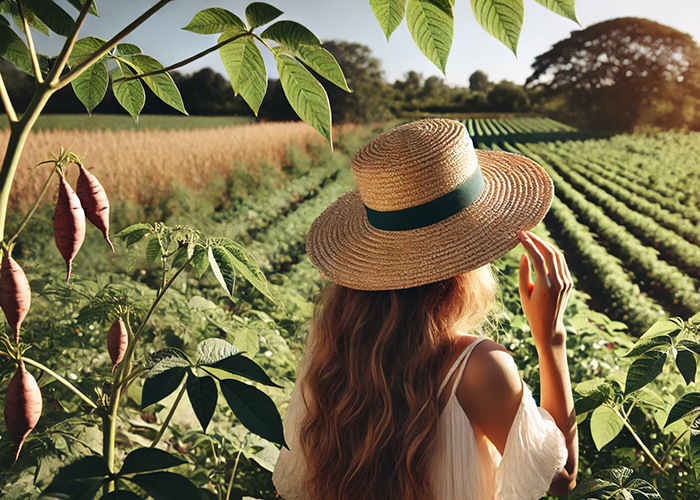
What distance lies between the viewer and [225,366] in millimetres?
659

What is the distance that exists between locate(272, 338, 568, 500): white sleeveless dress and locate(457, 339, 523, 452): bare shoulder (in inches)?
0.5

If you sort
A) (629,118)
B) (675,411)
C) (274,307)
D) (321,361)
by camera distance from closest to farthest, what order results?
(675,411) → (321,361) → (274,307) → (629,118)

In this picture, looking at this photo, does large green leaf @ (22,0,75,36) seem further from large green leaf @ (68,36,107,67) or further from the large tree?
the large tree

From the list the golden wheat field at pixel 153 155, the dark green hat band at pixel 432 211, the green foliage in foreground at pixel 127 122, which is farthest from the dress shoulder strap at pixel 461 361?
the green foliage in foreground at pixel 127 122

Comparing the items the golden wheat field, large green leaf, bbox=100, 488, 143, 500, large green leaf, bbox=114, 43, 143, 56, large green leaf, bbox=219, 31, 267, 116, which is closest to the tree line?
the golden wheat field

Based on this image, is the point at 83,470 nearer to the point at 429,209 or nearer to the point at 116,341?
the point at 116,341

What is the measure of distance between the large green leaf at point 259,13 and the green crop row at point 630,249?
16.4 ft

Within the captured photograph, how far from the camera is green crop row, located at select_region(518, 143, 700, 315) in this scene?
4.59 meters

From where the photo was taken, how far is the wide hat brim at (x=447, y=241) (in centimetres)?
83

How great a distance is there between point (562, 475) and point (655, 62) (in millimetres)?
6236

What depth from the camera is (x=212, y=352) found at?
69cm

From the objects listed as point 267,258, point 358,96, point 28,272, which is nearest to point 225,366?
point 28,272

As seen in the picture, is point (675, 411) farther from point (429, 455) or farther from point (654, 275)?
point (654, 275)

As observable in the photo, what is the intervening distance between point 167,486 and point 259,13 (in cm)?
56
